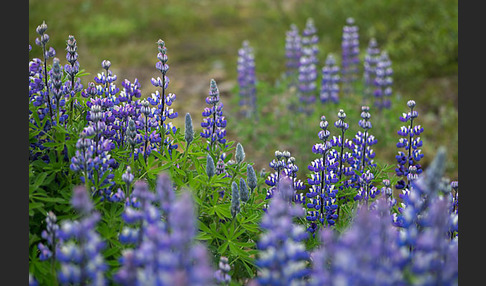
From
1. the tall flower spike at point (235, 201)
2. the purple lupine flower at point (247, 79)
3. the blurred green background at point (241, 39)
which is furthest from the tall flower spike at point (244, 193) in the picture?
the purple lupine flower at point (247, 79)

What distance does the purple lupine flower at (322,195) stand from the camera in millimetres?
Result: 2744

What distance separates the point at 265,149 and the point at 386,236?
4.12 meters

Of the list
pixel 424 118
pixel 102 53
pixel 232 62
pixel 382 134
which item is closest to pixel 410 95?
pixel 424 118

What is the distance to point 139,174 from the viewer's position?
262 cm

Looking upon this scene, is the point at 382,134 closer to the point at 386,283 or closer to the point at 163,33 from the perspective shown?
the point at 386,283

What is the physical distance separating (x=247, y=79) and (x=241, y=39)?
13.1ft

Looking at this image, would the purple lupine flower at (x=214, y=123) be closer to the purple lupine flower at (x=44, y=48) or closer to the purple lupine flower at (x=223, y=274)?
the purple lupine flower at (x=44, y=48)

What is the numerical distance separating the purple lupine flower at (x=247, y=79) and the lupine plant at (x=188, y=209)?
117 inches

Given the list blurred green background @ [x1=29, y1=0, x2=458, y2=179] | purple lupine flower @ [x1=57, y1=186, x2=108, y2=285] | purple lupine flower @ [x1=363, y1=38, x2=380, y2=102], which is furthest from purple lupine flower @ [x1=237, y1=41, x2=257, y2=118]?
purple lupine flower @ [x1=57, y1=186, x2=108, y2=285]

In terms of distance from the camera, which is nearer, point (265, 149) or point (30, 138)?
point (30, 138)

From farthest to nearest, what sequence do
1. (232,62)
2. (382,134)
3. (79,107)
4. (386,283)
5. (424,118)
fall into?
(232,62)
(424,118)
(382,134)
(79,107)
(386,283)

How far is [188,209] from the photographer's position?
4.71 ft

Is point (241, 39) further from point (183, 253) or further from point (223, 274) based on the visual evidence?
point (183, 253)

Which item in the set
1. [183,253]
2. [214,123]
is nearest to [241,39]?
[214,123]
